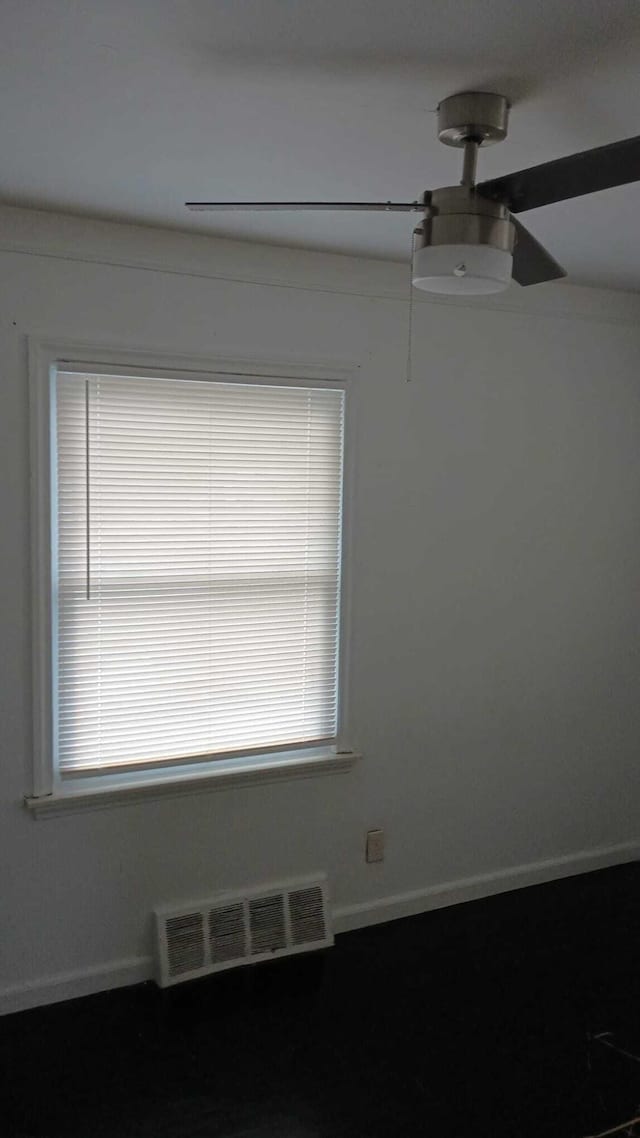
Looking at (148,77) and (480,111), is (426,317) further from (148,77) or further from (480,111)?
(148,77)

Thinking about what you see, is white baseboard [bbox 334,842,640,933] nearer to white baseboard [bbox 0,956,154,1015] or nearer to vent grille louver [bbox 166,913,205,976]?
vent grille louver [bbox 166,913,205,976]

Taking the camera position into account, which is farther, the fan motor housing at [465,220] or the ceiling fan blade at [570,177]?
the fan motor housing at [465,220]

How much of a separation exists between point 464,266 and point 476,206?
0.11m

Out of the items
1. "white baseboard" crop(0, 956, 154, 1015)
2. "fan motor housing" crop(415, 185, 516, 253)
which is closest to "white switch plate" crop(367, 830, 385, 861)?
"white baseboard" crop(0, 956, 154, 1015)

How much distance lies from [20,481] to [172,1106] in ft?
5.89

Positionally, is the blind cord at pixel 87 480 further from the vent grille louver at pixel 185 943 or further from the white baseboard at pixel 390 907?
the white baseboard at pixel 390 907

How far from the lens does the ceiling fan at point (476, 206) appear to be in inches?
A: 63.1

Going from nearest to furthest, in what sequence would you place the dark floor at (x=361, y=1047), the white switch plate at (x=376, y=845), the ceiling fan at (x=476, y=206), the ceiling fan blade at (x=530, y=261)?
the ceiling fan at (x=476, y=206) < the ceiling fan blade at (x=530, y=261) < the dark floor at (x=361, y=1047) < the white switch plate at (x=376, y=845)

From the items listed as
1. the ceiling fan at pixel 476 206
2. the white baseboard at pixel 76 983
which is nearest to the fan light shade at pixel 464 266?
the ceiling fan at pixel 476 206

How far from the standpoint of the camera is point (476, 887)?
3781 millimetres

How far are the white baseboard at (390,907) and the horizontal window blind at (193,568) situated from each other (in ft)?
2.22

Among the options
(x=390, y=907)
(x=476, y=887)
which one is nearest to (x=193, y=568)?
(x=390, y=907)

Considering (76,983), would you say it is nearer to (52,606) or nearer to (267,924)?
(267,924)

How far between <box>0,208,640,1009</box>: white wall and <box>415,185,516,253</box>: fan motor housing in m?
1.42
